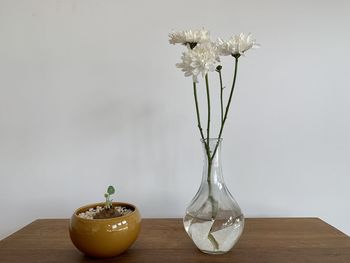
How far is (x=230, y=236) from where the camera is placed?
0.67 m

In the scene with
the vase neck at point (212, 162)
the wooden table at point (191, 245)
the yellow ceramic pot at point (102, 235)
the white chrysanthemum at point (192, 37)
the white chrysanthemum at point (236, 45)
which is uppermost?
the white chrysanthemum at point (192, 37)

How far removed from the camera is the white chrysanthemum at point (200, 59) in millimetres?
626

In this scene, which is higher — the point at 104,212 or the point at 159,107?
the point at 159,107

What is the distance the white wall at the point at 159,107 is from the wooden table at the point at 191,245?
17 cm

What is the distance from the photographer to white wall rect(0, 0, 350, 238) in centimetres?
98

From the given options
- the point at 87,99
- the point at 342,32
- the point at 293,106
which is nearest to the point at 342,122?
the point at 293,106

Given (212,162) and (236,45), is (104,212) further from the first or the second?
(236,45)

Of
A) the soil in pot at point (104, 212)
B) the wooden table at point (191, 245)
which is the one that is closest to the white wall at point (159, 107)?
the wooden table at point (191, 245)

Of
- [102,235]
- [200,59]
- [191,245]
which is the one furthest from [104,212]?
[200,59]

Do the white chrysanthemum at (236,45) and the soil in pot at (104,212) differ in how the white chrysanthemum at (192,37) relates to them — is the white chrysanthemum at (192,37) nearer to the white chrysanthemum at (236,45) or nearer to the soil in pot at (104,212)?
the white chrysanthemum at (236,45)

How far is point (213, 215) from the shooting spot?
679mm

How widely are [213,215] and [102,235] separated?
25 cm

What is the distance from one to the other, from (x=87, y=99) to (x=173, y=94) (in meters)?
→ 0.29

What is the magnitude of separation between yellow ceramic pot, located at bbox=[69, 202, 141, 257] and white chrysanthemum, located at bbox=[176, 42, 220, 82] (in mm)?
364
